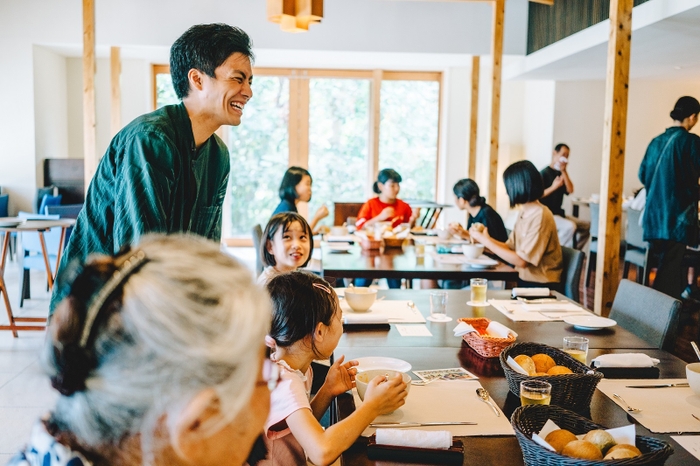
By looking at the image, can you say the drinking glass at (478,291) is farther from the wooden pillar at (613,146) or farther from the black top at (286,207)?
the black top at (286,207)

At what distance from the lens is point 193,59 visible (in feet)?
5.97

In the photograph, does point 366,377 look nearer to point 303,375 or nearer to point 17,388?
point 303,375

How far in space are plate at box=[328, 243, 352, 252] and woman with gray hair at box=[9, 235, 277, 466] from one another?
11.5ft

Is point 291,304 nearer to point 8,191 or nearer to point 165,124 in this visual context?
point 165,124

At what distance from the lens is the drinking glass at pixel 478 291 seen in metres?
2.67

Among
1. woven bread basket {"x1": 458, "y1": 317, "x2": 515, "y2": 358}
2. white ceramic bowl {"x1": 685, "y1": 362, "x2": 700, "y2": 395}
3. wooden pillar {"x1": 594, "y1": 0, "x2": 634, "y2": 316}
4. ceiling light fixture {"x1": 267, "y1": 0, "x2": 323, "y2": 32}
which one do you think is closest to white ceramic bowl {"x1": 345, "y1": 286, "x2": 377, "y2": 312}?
woven bread basket {"x1": 458, "y1": 317, "x2": 515, "y2": 358}

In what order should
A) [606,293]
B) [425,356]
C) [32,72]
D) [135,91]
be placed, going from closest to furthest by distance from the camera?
[425,356], [606,293], [32,72], [135,91]

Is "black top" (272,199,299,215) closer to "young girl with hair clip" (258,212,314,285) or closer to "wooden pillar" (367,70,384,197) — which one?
"young girl with hair clip" (258,212,314,285)

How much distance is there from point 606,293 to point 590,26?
10.9 ft

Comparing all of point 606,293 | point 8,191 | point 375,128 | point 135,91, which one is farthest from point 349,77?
point 606,293

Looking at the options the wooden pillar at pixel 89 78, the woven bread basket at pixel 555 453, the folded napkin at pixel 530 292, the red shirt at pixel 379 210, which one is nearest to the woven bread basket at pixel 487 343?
the woven bread basket at pixel 555 453

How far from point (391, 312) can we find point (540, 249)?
1.44 metres

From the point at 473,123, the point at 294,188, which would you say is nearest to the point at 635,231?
the point at 473,123

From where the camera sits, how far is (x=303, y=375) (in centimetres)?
172
